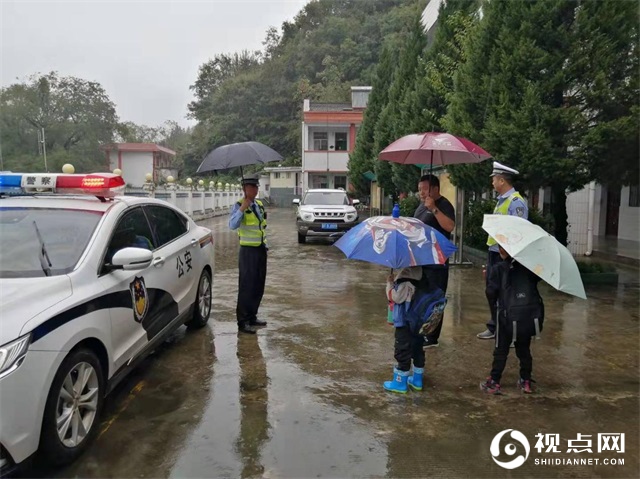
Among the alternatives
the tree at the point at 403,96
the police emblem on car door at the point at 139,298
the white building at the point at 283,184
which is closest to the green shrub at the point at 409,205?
the tree at the point at 403,96

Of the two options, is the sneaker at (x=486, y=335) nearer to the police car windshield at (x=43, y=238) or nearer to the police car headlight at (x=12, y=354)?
the police car windshield at (x=43, y=238)

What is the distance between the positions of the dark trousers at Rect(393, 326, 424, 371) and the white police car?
1921 mm

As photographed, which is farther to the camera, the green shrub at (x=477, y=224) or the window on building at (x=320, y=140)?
the window on building at (x=320, y=140)

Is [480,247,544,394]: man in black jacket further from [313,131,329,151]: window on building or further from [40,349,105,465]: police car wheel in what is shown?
[313,131,329,151]: window on building

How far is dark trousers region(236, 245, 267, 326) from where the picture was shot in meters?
5.20

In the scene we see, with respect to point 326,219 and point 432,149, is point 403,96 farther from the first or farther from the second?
point 432,149

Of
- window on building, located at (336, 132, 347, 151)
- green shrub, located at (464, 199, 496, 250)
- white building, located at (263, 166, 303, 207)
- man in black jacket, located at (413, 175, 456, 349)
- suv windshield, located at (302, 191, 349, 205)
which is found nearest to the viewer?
man in black jacket, located at (413, 175, 456, 349)

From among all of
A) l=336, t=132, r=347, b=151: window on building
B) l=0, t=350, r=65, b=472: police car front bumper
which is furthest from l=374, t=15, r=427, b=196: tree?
l=336, t=132, r=347, b=151: window on building

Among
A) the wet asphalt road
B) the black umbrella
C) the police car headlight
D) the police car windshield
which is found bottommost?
the wet asphalt road

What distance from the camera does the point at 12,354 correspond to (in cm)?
236

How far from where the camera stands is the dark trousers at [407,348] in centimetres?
371

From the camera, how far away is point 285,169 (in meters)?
41.9

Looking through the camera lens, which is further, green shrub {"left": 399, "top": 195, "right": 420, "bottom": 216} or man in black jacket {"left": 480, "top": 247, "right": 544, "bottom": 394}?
green shrub {"left": 399, "top": 195, "right": 420, "bottom": 216}

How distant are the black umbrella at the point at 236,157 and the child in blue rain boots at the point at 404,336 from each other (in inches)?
89.1
